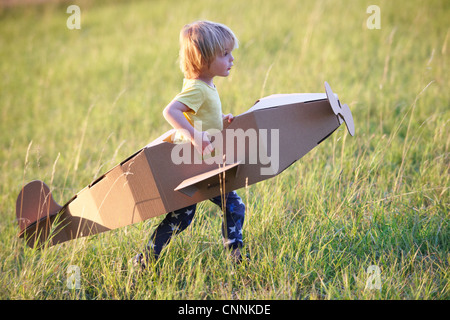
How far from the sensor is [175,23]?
7.57 meters

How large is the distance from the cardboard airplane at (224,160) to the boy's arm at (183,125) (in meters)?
0.05

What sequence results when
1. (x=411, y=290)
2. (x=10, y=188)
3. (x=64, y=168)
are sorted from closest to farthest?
(x=411, y=290) → (x=10, y=188) → (x=64, y=168)

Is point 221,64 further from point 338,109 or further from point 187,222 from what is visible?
point 187,222

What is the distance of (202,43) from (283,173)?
1506 millimetres

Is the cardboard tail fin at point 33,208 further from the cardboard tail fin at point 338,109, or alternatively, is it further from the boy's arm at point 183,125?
the cardboard tail fin at point 338,109

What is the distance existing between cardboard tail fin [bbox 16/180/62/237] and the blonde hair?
112 centimetres

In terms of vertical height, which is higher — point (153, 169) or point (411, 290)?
point (153, 169)

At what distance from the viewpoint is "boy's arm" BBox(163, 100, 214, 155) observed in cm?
210

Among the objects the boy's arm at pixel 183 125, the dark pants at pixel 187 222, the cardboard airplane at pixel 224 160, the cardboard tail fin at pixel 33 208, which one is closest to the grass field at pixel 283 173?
the dark pants at pixel 187 222

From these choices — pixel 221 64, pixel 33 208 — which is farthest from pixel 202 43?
pixel 33 208

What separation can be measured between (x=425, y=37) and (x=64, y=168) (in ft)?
17.0

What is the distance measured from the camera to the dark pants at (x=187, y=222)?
7.80 ft
